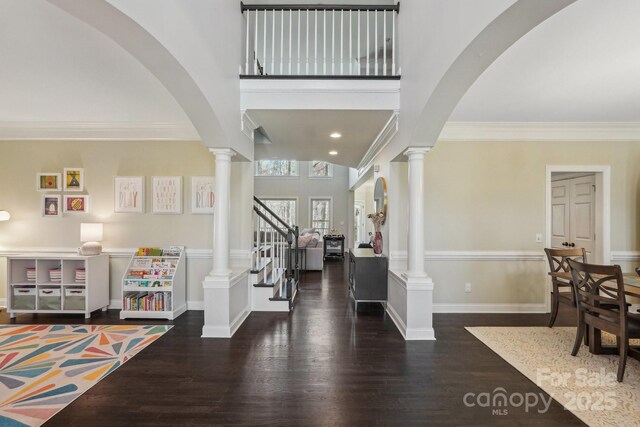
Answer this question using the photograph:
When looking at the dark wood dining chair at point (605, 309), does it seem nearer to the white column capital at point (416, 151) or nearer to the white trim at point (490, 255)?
the white trim at point (490, 255)

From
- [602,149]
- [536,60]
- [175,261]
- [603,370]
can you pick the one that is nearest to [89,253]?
[175,261]

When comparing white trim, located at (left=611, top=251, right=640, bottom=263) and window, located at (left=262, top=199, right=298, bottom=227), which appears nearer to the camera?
white trim, located at (left=611, top=251, right=640, bottom=263)

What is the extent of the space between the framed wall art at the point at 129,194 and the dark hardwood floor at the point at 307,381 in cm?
184

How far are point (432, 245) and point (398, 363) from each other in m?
2.00

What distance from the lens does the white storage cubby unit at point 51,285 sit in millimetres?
3889

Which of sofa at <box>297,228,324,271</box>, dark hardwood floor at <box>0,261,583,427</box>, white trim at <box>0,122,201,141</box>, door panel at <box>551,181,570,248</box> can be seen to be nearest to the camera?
dark hardwood floor at <box>0,261,583,427</box>

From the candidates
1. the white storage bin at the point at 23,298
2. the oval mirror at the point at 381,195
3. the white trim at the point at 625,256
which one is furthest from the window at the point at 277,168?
the white trim at the point at 625,256

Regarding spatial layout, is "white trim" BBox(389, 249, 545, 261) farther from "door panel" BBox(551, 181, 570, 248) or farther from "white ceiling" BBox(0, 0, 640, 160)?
"white ceiling" BBox(0, 0, 640, 160)

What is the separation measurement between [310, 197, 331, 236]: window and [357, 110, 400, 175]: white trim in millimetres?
5592

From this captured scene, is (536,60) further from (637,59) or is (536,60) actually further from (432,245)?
(432,245)

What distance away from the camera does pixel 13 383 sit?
2428 millimetres

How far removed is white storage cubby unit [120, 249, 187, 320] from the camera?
3869 millimetres

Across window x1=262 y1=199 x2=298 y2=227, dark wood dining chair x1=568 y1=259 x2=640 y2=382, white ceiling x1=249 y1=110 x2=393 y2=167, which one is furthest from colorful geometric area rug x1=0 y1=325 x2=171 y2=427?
window x1=262 y1=199 x2=298 y2=227

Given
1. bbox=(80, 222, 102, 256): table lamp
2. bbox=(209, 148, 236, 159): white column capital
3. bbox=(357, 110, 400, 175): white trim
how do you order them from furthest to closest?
bbox=(80, 222, 102, 256): table lamp, bbox=(357, 110, 400, 175): white trim, bbox=(209, 148, 236, 159): white column capital
